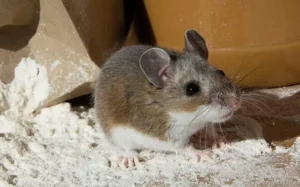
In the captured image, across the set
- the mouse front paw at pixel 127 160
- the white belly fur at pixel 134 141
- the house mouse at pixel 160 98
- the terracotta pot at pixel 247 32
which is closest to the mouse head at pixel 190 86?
the house mouse at pixel 160 98

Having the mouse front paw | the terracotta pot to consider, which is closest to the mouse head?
the mouse front paw

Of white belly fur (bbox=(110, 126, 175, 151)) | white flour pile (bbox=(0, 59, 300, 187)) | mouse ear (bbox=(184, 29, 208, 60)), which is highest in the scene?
mouse ear (bbox=(184, 29, 208, 60))

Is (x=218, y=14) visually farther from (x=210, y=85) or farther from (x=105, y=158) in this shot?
(x=105, y=158)


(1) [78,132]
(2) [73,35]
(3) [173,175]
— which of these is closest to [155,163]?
(3) [173,175]

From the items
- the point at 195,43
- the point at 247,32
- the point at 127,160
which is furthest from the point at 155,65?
the point at 247,32

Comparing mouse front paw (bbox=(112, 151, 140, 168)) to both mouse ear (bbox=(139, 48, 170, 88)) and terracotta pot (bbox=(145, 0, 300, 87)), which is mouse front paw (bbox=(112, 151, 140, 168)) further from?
terracotta pot (bbox=(145, 0, 300, 87))

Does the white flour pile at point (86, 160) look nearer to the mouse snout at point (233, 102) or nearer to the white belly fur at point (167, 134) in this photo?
the white belly fur at point (167, 134)

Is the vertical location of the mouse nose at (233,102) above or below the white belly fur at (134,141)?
above
